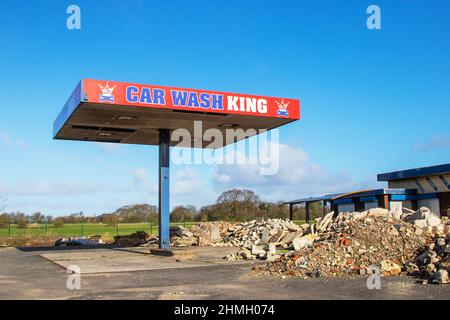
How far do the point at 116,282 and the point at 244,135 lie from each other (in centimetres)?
1419

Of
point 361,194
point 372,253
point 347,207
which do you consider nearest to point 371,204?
point 361,194

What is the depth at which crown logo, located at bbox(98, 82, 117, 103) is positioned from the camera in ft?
61.2

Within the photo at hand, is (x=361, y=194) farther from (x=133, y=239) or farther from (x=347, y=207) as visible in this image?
(x=133, y=239)

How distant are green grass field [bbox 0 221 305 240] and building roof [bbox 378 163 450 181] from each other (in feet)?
51.3

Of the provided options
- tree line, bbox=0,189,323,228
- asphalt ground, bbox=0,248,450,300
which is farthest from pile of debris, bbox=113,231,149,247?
tree line, bbox=0,189,323,228

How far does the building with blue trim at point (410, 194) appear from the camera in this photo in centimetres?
3512

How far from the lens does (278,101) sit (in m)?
21.9

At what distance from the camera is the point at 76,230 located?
5669 cm

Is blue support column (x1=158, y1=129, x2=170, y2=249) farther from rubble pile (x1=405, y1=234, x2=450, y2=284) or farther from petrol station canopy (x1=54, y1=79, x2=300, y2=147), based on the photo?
rubble pile (x1=405, y1=234, x2=450, y2=284)

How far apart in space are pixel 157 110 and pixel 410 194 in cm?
2523

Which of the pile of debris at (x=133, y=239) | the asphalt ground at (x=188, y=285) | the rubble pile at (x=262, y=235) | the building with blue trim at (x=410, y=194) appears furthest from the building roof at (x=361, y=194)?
the asphalt ground at (x=188, y=285)

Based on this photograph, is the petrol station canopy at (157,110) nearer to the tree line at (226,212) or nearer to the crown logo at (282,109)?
the crown logo at (282,109)

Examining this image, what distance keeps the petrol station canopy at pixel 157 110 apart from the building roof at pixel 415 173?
1704 cm
